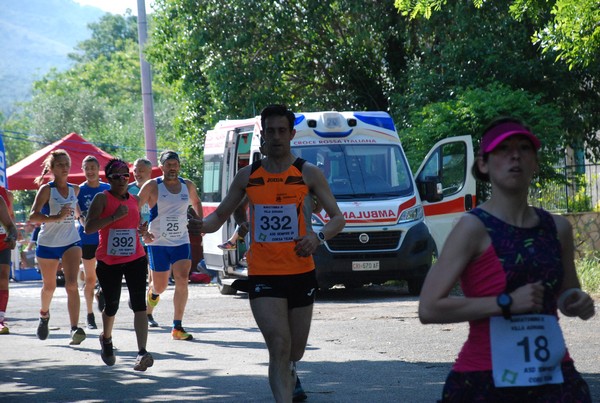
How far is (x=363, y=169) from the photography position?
56.7 ft

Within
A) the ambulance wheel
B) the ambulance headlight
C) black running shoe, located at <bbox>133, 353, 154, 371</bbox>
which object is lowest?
black running shoe, located at <bbox>133, 353, 154, 371</bbox>

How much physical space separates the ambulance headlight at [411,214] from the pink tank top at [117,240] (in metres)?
6.84

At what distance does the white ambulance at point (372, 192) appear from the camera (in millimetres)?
16594

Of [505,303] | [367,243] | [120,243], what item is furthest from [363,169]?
[505,303]

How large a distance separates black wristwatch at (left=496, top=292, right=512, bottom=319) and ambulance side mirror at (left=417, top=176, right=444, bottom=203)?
13326 millimetres

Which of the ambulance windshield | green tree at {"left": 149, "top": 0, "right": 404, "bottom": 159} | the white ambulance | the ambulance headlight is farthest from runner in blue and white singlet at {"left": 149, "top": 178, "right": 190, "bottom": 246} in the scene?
green tree at {"left": 149, "top": 0, "right": 404, "bottom": 159}

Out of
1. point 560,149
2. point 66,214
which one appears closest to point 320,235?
point 66,214

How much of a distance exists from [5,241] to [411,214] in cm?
662

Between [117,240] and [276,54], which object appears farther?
[276,54]

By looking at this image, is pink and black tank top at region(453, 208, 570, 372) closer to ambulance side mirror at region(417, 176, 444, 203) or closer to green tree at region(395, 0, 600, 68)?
green tree at region(395, 0, 600, 68)

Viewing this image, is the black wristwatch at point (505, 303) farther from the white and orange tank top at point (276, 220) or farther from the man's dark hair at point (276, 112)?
the man's dark hair at point (276, 112)

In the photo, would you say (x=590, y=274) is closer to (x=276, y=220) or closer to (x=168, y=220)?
(x=168, y=220)

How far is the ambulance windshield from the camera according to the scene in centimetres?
1707

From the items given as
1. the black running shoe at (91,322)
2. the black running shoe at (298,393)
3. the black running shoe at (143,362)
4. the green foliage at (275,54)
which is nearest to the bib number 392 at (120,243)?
the black running shoe at (143,362)
